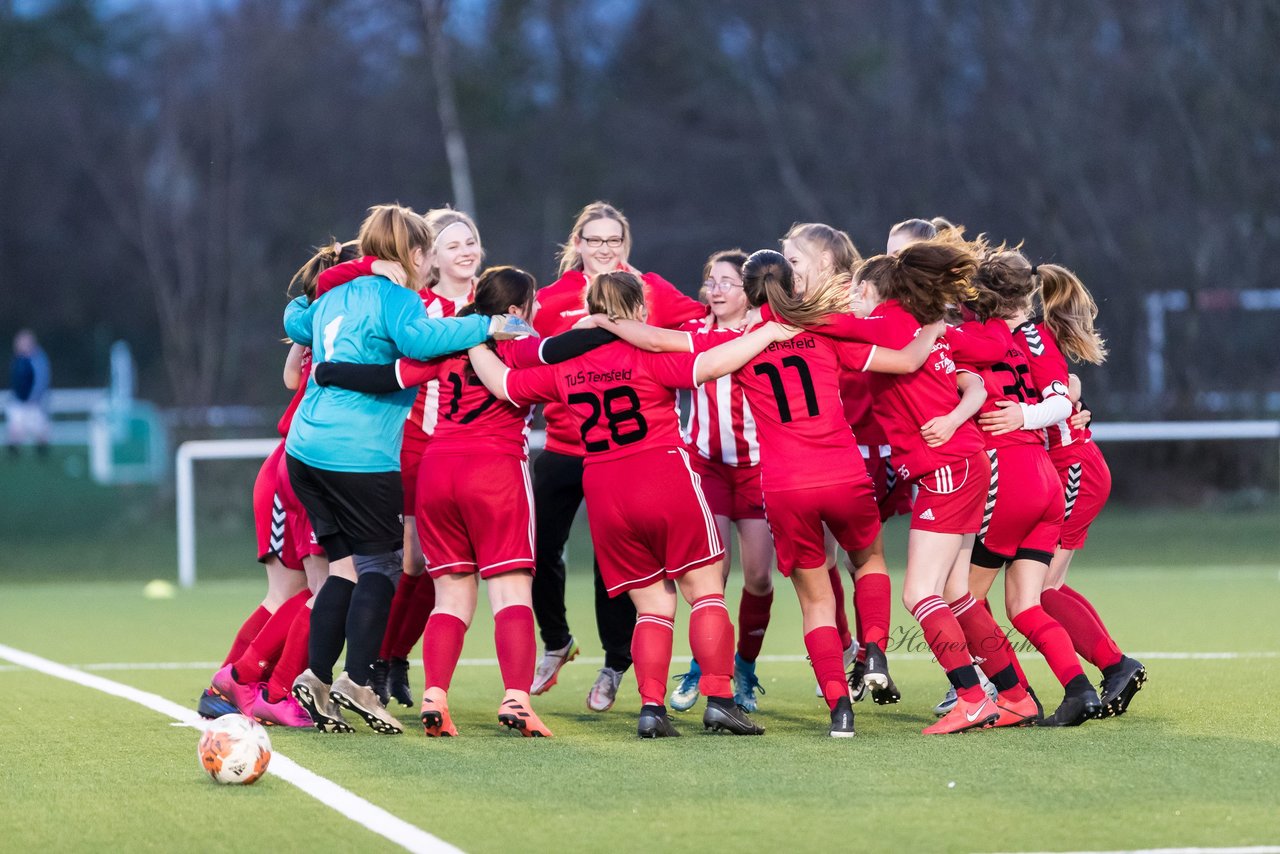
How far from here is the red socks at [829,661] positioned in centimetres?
614

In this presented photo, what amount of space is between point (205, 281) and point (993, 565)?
19993mm

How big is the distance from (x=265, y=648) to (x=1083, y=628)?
319cm

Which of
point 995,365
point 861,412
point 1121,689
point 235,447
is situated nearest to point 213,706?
point 861,412

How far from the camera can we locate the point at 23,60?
30.7 meters

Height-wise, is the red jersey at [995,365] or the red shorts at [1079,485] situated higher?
the red jersey at [995,365]

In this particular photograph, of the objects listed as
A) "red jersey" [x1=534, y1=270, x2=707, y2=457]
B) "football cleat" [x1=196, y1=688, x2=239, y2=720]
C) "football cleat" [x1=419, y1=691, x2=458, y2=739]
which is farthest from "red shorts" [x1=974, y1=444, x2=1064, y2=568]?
"football cleat" [x1=196, y1=688, x2=239, y2=720]

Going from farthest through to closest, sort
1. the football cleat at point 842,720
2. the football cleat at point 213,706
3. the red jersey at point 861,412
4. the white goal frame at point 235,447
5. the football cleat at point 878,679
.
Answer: the white goal frame at point 235,447, the red jersey at point 861,412, the football cleat at point 213,706, the football cleat at point 878,679, the football cleat at point 842,720

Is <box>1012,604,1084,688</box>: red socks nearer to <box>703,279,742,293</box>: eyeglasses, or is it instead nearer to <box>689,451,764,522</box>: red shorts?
<box>689,451,764,522</box>: red shorts

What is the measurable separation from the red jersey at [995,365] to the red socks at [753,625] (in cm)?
118

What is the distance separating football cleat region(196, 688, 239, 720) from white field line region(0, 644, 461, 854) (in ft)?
0.12

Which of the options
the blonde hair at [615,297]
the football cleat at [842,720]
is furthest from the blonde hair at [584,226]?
the football cleat at [842,720]

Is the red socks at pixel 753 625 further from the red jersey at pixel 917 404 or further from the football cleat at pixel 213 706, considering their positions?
the football cleat at pixel 213 706

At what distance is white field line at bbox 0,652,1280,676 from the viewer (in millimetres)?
8250

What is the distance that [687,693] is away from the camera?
7.06m
